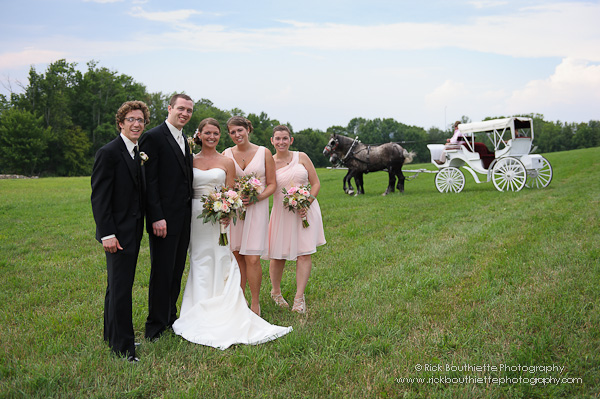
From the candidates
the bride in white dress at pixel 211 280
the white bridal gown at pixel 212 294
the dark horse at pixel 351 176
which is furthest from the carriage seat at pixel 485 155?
the white bridal gown at pixel 212 294

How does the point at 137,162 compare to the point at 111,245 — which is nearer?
the point at 111,245

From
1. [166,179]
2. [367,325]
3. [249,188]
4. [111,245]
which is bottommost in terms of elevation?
[367,325]

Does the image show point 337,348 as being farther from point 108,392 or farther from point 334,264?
point 334,264

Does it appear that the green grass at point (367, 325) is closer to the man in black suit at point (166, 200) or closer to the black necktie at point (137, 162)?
the man in black suit at point (166, 200)

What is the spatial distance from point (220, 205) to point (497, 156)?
15.1m

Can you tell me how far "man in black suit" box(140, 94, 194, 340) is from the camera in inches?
169

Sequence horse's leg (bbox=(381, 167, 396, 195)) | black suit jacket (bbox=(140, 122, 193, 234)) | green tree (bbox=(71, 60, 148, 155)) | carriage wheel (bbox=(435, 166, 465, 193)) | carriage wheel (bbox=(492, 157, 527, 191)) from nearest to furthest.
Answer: black suit jacket (bbox=(140, 122, 193, 234)) < carriage wheel (bbox=(492, 157, 527, 191)) < carriage wheel (bbox=(435, 166, 465, 193)) < horse's leg (bbox=(381, 167, 396, 195)) < green tree (bbox=(71, 60, 148, 155))

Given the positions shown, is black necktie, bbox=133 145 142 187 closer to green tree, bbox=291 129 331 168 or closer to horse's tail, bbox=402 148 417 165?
horse's tail, bbox=402 148 417 165

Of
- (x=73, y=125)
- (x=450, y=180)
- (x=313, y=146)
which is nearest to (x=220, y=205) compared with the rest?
(x=450, y=180)

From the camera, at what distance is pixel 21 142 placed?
188 feet

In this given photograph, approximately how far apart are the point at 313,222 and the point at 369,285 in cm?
120

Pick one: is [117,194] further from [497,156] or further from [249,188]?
[497,156]

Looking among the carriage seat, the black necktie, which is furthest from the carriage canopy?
the black necktie

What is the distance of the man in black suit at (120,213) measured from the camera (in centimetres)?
385
